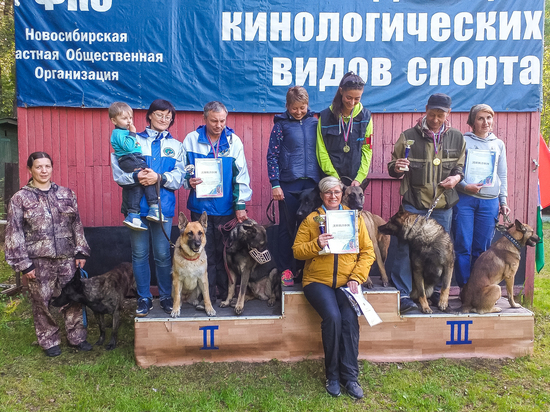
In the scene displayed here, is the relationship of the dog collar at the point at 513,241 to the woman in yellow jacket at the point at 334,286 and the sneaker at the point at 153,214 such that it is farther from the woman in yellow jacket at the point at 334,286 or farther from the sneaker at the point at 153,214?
the sneaker at the point at 153,214

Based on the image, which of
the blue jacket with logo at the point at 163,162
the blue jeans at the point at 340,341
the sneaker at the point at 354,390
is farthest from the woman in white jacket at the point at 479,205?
the blue jacket with logo at the point at 163,162

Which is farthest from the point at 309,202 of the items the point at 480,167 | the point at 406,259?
the point at 480,167

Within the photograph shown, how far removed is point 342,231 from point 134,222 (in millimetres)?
1823

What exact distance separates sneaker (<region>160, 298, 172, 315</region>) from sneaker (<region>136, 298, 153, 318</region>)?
12 centimetres

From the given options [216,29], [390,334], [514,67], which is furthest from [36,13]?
[514,67]

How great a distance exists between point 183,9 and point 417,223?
389 cm

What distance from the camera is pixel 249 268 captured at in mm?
3531

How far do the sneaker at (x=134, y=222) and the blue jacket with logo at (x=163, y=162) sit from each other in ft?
0.28

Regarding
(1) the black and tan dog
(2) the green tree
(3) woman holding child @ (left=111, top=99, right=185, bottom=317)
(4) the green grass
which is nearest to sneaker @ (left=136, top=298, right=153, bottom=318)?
(3) woman holding child @ (left=111, top=99, right=185, bottom=317)

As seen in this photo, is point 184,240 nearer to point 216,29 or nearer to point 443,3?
point 216,29

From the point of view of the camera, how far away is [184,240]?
3250 mm

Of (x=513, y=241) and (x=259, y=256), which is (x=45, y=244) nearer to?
(x=259, y=256)

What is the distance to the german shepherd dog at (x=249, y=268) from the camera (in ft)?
11.0

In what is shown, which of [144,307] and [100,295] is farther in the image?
[100,295]
